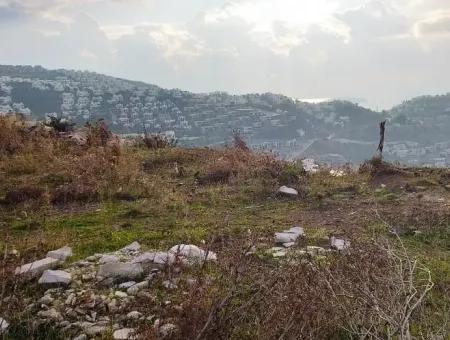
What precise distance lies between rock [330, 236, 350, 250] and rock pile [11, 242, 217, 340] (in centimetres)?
145

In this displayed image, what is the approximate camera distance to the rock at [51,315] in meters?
4.44

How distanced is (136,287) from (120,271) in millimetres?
368

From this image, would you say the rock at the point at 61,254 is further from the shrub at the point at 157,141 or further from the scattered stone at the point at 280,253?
the shrub at the point at 157,141

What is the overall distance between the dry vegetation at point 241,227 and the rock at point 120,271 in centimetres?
39

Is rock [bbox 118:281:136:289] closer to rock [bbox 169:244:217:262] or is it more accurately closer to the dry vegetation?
the dry vegetation

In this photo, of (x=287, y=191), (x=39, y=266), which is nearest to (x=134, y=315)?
(x=39, y=266)

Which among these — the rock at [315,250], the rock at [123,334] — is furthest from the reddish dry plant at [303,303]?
the rock at [315,250]

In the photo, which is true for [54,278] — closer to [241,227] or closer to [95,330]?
[95,330]

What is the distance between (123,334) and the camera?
162 inches

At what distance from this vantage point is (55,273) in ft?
16.8

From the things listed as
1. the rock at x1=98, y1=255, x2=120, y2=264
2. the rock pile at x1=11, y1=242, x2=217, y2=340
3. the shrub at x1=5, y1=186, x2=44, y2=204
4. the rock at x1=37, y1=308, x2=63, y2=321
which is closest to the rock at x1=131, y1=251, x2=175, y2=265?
the rock pile at x1=11, y1=242, x2=217, y2=340

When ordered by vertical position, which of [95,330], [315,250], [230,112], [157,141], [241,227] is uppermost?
[157,141]

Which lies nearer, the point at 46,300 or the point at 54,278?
the point at 46,300

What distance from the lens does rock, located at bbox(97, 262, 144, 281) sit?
204 inches
